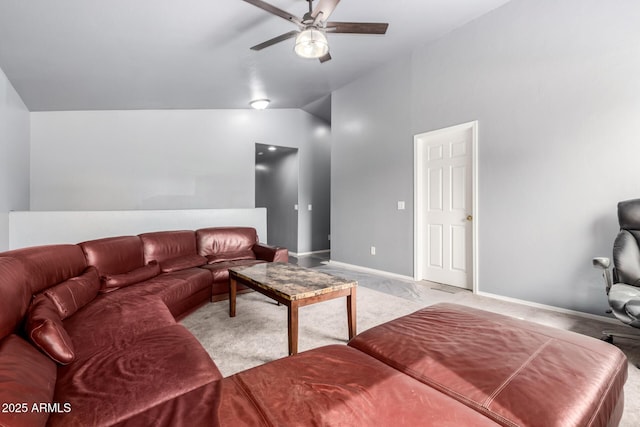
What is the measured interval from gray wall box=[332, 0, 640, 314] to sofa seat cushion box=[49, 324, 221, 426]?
324 cm

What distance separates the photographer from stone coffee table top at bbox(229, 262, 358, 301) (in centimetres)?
207

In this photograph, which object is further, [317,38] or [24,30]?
[24,30]

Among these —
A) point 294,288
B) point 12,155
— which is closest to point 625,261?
point 294,288

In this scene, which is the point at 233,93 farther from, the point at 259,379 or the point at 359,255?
the point at 259,379

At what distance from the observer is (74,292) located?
2.04m

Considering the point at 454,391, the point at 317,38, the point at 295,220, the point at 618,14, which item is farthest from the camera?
the point at 295,220

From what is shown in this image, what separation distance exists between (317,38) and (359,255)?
3.51 metres

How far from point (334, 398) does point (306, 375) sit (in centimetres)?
17

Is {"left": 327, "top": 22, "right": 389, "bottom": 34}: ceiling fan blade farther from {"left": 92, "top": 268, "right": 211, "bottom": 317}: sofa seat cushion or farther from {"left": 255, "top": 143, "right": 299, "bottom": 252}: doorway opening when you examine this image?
{"left": 255, "top": 143, "right": 299, "bottom": 252}: doorway opening

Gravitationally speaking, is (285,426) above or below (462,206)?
below

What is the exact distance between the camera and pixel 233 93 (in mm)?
5012

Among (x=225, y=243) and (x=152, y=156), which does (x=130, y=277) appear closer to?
(x=225, y=243)

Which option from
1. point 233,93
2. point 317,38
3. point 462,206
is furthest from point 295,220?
point 317,38

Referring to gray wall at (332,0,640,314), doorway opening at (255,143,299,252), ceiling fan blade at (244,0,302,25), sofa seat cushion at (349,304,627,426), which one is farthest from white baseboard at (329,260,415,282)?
ceiling fan blade at (244,0,302,25)
